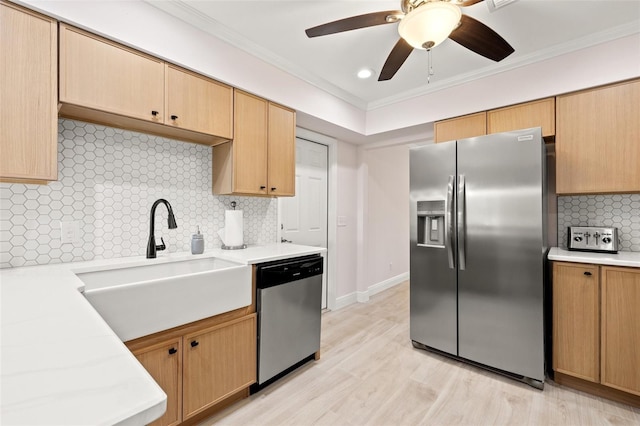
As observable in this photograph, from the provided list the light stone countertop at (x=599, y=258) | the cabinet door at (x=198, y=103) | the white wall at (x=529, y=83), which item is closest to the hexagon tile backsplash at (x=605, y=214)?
the light stone countertop at (x=599, y=258)

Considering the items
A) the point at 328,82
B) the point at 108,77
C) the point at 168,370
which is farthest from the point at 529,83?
the point at 168,370

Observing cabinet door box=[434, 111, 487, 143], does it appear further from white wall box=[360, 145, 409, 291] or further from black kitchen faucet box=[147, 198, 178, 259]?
black kitchen faucet box=[147, 198, 178, 259]

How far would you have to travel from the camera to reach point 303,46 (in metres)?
2.35

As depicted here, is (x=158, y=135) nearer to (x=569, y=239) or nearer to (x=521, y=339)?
(x=521, y=339)

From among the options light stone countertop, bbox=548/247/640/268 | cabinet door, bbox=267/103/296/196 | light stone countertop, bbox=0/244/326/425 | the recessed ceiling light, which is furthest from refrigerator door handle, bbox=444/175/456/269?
light stone countertop, bbox=0/244/326/425

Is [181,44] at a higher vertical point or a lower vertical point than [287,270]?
higher

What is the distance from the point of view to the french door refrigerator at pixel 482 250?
2066 mm

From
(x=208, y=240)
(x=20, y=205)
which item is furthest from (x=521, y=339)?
(x=20, y=205)

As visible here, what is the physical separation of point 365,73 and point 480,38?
119cm

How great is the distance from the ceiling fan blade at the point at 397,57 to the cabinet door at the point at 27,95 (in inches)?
73.4

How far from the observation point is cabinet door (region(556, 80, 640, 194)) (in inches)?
81.4

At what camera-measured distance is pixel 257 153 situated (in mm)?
2377

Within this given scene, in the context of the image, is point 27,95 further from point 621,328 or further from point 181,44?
point 621,328

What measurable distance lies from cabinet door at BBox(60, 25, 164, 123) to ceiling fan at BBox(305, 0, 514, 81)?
102cm
